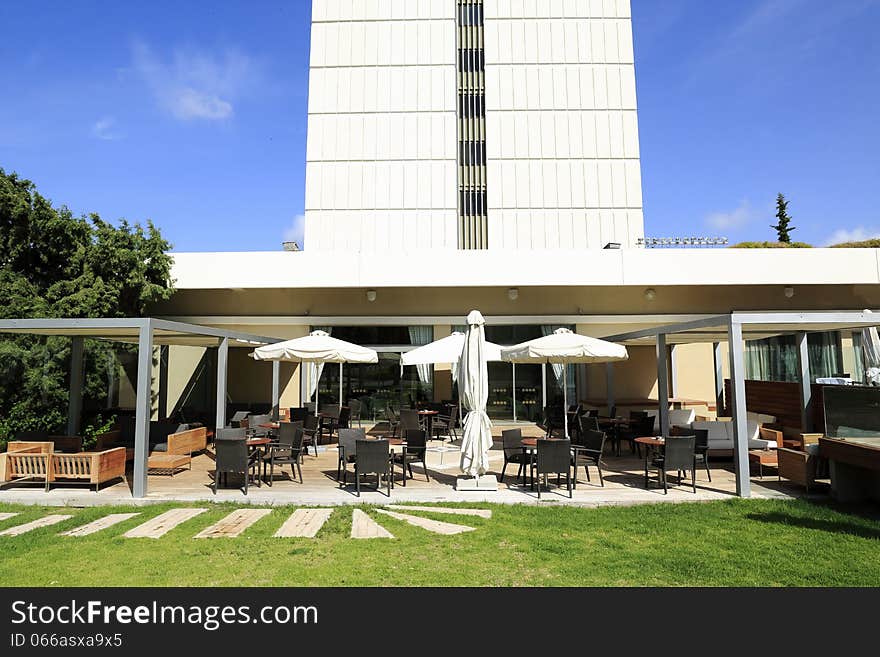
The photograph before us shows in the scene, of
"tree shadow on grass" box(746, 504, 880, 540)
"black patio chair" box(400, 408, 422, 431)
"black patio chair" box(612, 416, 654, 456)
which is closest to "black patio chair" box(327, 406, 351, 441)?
"black patio chair" box(400, 408, 422, 431)

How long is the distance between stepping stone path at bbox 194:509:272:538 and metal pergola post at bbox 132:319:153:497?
169cm

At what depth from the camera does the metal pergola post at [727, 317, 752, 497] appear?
7.30m

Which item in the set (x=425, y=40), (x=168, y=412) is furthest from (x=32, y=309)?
(x=425, y=40)

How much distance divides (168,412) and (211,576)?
1424 cm

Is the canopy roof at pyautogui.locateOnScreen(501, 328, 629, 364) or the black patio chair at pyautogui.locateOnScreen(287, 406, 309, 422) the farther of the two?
the black patio chair at pyautogui.locateOnScreen(287, 406, 309, 422)

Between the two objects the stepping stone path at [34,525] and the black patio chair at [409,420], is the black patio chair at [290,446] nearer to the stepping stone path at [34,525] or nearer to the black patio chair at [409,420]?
the stepping stone path at [34,525]

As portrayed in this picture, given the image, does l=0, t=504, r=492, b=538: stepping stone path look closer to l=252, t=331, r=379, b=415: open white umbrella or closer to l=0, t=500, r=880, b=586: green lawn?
l=0, t=500, r=880, b=586: green lawn

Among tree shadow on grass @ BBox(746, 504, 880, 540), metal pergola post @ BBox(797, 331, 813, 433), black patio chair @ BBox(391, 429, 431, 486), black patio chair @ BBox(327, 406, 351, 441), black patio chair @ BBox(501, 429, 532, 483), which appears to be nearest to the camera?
tree shadow on grass @ BBox(746, 504, 880, 540)

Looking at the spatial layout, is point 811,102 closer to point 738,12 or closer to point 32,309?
point 738,12

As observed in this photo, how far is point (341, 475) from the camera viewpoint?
8.98 m

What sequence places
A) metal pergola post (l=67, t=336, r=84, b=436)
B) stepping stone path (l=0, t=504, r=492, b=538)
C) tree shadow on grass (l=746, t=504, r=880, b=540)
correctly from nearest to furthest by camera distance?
tree shadow on grass (l=746, t=504, r=880, b=540), stepping stone path (l=0, t=504, r=492, b=538), metal pergola post (l=67, t=336, r=84, b=436)

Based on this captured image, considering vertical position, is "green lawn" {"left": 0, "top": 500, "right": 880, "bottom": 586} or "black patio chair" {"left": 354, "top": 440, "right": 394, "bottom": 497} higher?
"black patio chair" {"left": 354, "top": 440, "right": 394, "bottom": 497}

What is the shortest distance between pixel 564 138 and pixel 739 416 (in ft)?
96.4

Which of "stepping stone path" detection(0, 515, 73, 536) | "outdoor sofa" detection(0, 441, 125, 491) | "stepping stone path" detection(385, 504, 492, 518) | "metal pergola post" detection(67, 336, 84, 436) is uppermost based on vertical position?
"metal pergola post" detection(67, 336, 84, 436)
